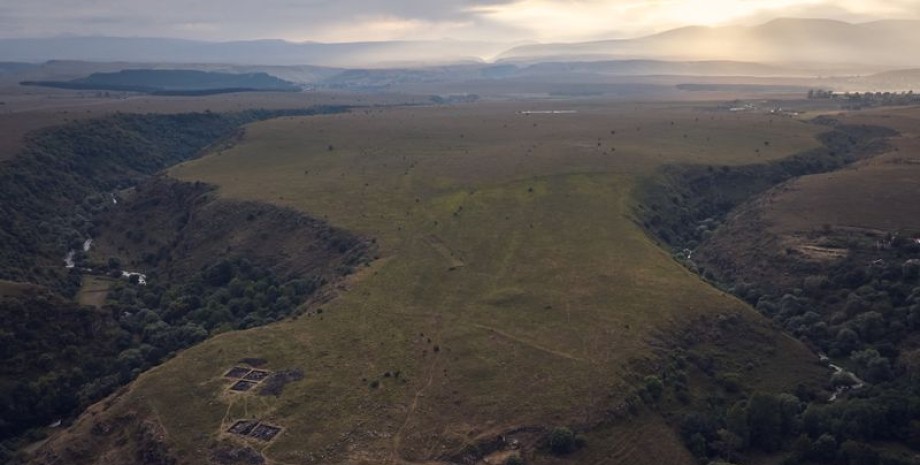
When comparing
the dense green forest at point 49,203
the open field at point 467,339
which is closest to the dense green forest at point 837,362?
the open field at point 467,339

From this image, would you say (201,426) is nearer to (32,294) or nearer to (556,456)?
(556,456)

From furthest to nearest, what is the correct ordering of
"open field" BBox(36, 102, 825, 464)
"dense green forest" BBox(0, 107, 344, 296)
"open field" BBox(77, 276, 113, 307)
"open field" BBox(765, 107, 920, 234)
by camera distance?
"dense green forest" BBox(0, 107, 344, 296), "open field" BBox(765, 107, 920, 234), "open field" BBox(77, 276, 113, 307), "open field" BBox(36, 102, 825, 464)

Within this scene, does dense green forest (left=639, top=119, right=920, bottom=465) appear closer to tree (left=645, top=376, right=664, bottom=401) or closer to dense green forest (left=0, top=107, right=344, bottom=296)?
tree (left=645, top=376, right=664, bottom=401)

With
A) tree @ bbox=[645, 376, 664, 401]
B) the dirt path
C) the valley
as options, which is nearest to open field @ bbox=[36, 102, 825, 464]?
the dirt path

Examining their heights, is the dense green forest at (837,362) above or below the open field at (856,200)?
below

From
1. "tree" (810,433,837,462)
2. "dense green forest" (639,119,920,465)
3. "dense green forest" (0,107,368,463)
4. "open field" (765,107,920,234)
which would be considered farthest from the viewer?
"open field" (765,107,920,234)

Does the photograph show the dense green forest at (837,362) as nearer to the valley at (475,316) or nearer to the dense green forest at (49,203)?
the valley at (475,316)

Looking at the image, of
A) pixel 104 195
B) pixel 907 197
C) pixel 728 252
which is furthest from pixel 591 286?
pixel 104 195
